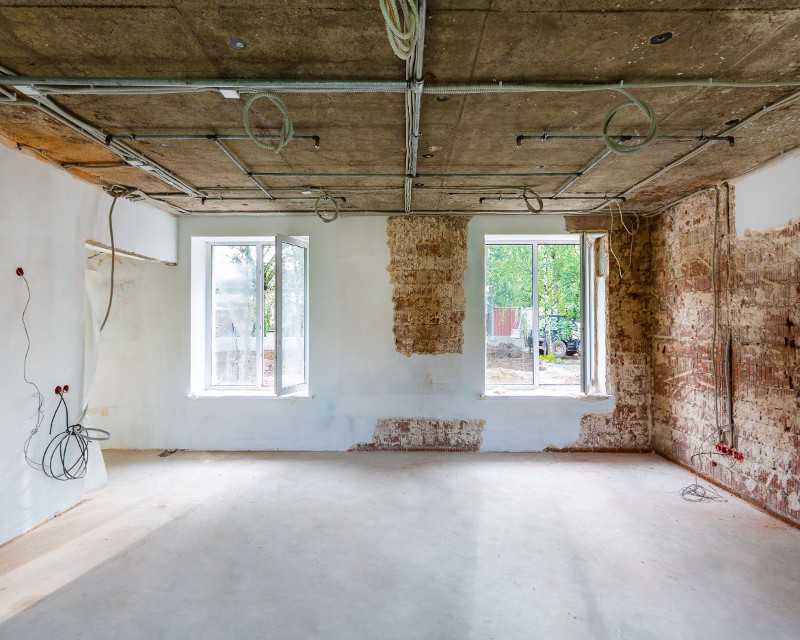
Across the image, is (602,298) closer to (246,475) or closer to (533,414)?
(533,414)

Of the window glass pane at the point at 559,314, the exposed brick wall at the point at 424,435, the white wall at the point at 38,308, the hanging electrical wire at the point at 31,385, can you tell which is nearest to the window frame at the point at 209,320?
the exposed brick wall at the point at 424,435

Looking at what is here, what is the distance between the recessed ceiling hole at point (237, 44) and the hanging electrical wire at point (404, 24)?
67 centimetres

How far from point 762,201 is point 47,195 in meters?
5.33

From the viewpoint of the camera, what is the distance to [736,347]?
353 centimetres

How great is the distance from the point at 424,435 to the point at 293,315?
6.47 feet

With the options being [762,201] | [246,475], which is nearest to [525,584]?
[246,475]

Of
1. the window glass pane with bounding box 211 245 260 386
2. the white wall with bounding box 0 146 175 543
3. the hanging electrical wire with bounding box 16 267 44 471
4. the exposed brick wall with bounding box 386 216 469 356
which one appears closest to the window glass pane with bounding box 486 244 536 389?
the exposed brick wall with bounding box 386 216 469 356

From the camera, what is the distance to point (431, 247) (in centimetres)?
476

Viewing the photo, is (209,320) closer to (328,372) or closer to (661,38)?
(328,372)

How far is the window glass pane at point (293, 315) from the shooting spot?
180 inches

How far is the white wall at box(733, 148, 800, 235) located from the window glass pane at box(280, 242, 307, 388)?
162 inches

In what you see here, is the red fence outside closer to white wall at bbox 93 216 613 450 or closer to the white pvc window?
white wall at bbox 93 216 613 450

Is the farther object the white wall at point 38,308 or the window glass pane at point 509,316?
the window glass pane at point 509,316

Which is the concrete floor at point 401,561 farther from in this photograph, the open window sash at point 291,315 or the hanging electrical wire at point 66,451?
the open window sash at point 291,315
